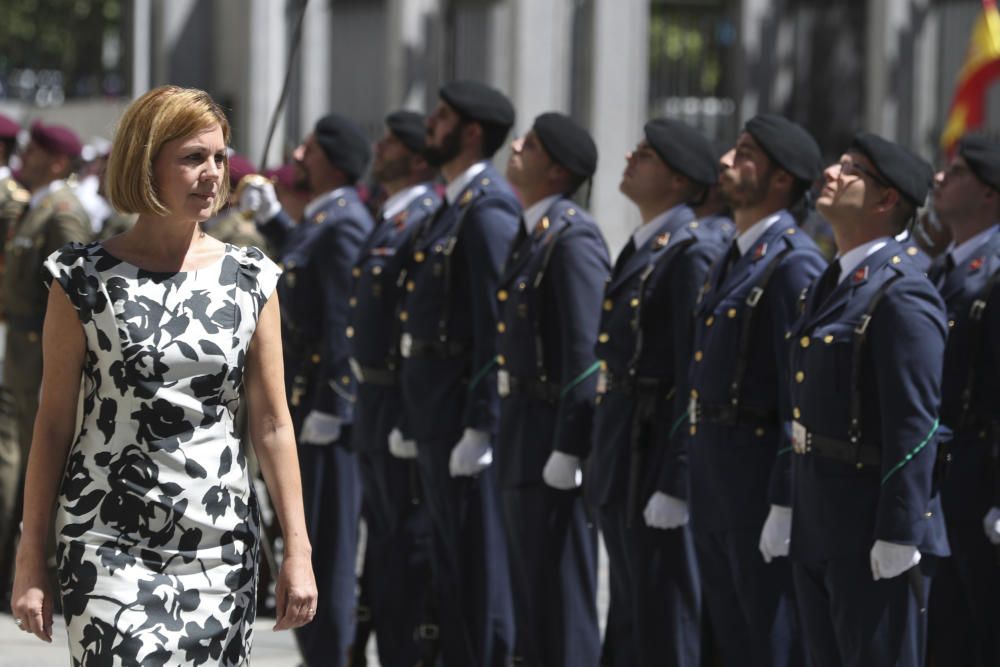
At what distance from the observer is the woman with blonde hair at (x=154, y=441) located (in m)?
3.62

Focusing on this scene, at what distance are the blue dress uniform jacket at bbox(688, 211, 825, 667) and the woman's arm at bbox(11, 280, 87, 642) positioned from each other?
6.74ft

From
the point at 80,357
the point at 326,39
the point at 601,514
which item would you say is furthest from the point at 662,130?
the point at 326,39

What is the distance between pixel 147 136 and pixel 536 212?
2.43m

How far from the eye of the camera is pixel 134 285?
12.1 ft

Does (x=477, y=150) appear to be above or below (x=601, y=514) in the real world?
above

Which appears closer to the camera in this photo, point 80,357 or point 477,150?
point 80,357

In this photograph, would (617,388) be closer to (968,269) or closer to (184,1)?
(968,269)

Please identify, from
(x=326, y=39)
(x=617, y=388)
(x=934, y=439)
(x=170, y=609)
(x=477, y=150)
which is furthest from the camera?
(x=326, y=39)

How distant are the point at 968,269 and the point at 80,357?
299 centimetres

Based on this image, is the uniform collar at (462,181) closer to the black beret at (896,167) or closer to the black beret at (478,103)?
the black beret at (478,103)

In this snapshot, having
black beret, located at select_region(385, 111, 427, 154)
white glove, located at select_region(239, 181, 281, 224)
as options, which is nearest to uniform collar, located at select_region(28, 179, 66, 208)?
white glove, located at select_region(239, 181, 281, 224)

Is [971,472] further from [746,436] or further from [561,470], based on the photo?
[561,470]

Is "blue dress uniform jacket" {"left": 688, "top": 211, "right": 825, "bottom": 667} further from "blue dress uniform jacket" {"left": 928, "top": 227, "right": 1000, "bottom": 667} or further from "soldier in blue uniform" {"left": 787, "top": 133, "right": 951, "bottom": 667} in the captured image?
"blue dress uniform jacket" {"left": 928, "top": 227, "right": 1000, "bottom": 667}

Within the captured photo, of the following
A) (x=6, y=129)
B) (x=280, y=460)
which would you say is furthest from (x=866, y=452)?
(x=6, y=129)
